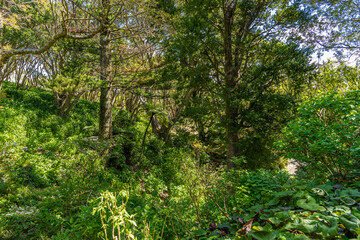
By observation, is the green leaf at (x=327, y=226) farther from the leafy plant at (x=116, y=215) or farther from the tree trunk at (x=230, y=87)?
the tree trunk at (x=230, y=87)

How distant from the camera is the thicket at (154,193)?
4.40 ft

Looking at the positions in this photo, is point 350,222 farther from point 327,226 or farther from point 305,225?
point 305,225

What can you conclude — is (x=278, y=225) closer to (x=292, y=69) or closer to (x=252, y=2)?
(x=292, y=69)

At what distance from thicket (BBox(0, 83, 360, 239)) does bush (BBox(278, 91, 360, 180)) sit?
0.06 ft

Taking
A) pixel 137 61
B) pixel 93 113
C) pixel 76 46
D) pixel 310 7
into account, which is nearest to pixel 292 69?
pixel 310 7

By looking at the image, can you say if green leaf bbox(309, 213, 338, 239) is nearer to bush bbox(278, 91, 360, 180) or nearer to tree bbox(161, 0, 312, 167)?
bush bbox(278, 91, 360, 180)

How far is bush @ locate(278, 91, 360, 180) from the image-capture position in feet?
7.09

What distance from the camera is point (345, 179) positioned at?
2.07 meters

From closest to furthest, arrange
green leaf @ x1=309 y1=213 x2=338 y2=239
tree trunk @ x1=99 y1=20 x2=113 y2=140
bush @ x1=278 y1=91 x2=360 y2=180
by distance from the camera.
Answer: green leaf @ x1=309 y1=213 x2=338 y2=239 → bush @ x1=278 y1=91 x2=360 y2=180 → tree trunk @ x1=99 y1=20 x2=113 y2=140

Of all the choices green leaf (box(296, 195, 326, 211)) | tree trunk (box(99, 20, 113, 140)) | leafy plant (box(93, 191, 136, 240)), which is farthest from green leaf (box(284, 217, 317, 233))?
tree trunk (box(99, 20, 113, 140))

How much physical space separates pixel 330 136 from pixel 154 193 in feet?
10.6

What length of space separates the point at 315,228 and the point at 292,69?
726cm

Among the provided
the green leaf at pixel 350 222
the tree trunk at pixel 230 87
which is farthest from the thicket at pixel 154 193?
the tree trunk at pixel 230 87

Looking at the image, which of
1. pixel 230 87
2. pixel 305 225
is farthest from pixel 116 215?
pixel 230 87
